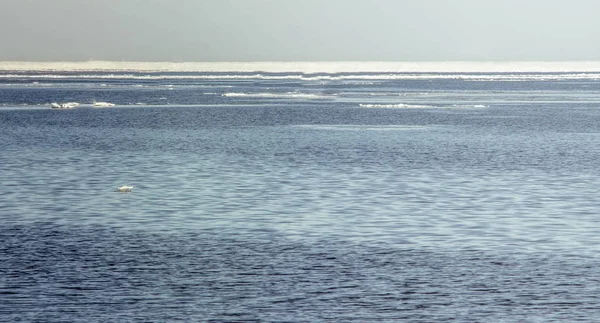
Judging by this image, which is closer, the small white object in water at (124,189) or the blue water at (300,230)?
the blue water at (300,230)

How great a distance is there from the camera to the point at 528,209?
888 inches

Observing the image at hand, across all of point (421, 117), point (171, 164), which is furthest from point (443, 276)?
point (421, 117)

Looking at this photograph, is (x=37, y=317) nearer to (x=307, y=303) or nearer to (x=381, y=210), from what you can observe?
(x=307, y=303)

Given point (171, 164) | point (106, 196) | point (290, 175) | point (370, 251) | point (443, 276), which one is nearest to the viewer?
point (443, 276)

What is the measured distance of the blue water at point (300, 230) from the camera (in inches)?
545

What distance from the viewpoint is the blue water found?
13.8m

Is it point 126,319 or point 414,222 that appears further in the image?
point 414,222

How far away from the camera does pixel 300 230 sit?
1964 cm

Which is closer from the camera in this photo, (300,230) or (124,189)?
(300,230)

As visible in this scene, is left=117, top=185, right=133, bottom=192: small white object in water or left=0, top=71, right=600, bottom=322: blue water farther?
left=117, top=185, right=133, bottom=192: small white object in water

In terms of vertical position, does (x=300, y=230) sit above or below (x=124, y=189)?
above

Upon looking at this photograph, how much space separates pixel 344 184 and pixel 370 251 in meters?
9.96

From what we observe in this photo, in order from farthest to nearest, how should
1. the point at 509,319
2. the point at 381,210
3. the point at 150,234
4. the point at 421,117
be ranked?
the point at 421,117 → the point at 381,210 → the point at 150,234 → the point at 509,319

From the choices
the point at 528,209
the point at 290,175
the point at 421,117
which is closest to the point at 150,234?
the point at 528,209
